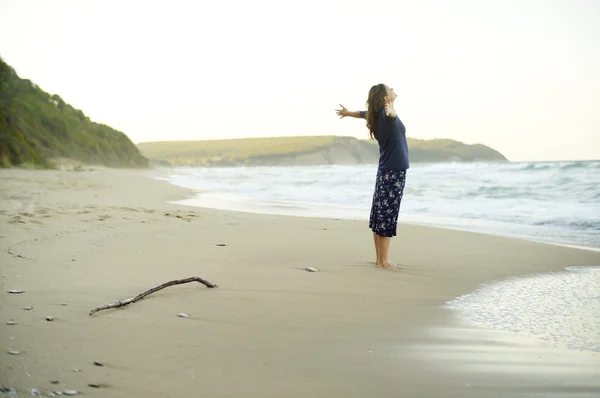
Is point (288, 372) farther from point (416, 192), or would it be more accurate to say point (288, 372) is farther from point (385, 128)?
point (416, 192)

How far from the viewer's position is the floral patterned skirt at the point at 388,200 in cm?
495

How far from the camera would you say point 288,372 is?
6.93 feet

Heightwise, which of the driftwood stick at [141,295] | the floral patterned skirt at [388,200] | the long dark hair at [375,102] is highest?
the long dark hair at [375,102]

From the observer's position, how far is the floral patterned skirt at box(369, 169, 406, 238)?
4945 mm

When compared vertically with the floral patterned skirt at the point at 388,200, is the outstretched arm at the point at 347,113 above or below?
above

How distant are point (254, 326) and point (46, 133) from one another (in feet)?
145

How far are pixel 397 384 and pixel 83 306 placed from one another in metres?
1.77

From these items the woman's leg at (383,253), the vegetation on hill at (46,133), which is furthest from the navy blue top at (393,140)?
the vegetation on hill at (46,133)

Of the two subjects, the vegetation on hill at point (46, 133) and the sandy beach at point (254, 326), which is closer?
the sandy beach at point (254, 326)

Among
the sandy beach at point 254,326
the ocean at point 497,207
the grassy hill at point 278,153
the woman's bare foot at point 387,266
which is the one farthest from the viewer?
the grassy hill at point 278,153

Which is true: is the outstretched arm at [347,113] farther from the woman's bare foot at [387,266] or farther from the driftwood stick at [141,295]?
the driftwood stick at [141,295]

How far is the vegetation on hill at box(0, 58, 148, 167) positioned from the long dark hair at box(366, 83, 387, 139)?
19.9 m

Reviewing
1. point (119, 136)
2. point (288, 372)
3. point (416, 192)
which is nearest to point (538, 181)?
point (416, 192)

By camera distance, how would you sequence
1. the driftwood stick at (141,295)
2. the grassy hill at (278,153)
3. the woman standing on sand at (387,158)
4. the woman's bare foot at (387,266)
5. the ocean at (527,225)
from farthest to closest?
1. the grassy hill at (278,153)
2. the woman standing on sand at (387,158)
3. the woman's bare foot at (387,266)
4. the ocean at (527,225)
5. the driftwood stick at (141,295)
